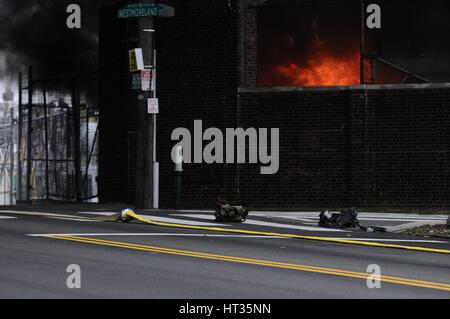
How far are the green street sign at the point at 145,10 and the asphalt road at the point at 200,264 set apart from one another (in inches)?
243

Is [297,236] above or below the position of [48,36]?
below

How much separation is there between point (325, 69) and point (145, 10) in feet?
16.4

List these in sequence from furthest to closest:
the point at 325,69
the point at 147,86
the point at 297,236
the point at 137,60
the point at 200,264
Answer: the point at 325,69 → the point at 147,86 → the point at 137,60 → the point at 297,236 → the point at 200,264

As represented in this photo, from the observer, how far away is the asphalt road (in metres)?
9.55

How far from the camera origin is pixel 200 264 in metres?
11.7

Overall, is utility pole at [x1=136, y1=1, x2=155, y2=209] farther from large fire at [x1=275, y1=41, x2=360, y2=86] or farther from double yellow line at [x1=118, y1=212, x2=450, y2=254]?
large fire at [x1=275, y1=41, x2=360, y2=86]

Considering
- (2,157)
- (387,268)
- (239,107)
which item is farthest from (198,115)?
(2,157)

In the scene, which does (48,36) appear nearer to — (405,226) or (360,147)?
(360,147)

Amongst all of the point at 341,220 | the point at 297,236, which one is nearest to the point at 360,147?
the point at 341,220

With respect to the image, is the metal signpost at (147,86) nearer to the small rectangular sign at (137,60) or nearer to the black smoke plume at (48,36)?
the small rectangular sign at (137,60)

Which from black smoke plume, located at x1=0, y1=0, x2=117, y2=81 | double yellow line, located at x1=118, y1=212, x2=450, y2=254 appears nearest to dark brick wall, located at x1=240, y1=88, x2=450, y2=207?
double yellow line, located at x1=118, y1=212, x2=450, y2=254

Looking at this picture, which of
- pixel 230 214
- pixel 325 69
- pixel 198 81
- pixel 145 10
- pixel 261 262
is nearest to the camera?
pixel 261 262

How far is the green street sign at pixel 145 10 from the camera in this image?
844 inches
